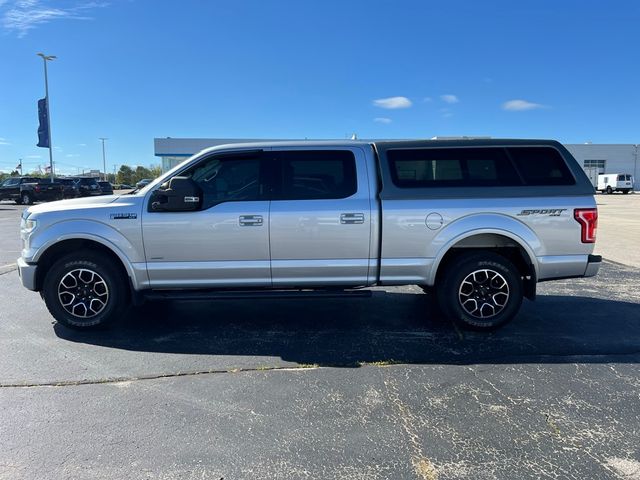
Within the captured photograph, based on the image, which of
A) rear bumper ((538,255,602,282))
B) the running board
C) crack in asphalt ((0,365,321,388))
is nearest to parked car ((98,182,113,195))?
the running board

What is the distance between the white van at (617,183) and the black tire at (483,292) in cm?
5299

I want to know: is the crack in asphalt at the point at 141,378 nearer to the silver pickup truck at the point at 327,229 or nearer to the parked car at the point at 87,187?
the silver pickup truck at the point at 327,229

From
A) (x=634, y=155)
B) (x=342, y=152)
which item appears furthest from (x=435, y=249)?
(x=634, y=155)

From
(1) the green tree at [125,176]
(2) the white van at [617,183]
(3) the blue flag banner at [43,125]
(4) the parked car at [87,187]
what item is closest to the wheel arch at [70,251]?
(4) the parked car at [87,187]

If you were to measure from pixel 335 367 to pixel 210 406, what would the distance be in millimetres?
1170

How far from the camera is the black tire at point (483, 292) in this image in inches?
199

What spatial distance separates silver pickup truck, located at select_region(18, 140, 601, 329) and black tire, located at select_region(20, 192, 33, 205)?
3053 centimetres

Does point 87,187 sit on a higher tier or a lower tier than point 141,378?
higher

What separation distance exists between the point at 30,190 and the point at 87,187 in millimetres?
3773

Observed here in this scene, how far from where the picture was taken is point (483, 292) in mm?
5086

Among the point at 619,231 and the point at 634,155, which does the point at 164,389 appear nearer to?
the point at 619,231

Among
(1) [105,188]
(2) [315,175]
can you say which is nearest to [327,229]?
(2) [315,175]

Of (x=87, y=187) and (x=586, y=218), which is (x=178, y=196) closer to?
(x=586, y=218)

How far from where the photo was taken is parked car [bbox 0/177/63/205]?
30.1 m
